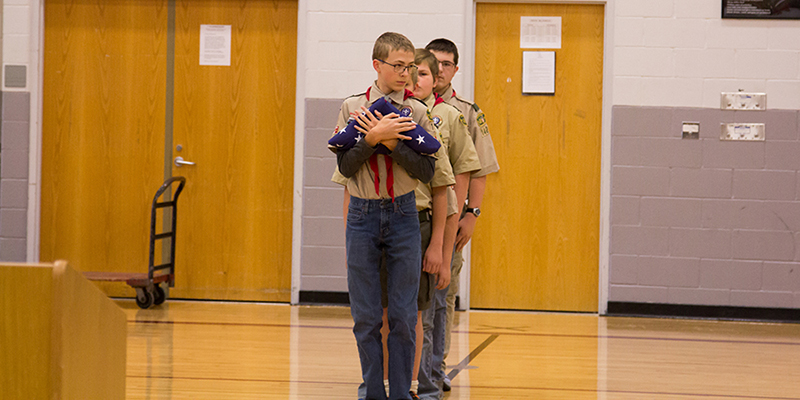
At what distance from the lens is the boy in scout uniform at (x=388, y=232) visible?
7.33 ft

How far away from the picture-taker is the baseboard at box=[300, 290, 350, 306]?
479cm

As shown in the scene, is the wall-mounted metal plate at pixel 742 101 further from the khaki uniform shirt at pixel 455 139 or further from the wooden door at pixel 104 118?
the wooden door at pixel 104 118

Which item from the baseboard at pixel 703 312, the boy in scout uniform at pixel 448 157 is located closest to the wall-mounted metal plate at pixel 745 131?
the baseboard at pixel 703 312

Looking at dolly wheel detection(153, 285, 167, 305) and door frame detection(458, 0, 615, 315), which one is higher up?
door frame detection(458, 0, 615, 315)

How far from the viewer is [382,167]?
2266mm

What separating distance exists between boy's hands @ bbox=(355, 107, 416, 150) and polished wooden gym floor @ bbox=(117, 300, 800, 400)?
1.08 metres

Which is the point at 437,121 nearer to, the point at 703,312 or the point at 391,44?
the point at 391,44

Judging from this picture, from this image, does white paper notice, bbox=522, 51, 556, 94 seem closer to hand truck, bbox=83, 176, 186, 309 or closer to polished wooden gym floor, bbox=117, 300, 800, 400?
polished wooden gym floor, bbox=117, 300, 800, 400

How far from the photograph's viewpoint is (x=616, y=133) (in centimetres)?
466

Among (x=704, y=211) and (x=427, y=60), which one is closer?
(x=427, y=60)

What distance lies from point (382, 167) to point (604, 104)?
2.84 meters

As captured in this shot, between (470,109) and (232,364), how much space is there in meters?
1.53

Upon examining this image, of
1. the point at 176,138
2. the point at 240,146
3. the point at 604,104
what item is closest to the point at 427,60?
the point at 604,104

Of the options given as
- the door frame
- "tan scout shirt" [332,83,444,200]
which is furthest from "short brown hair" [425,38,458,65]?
the door frame
